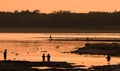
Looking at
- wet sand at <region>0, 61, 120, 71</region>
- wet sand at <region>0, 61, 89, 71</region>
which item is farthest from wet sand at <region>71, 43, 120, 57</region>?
wet sand at <region>0, 61, 120, 71</region>

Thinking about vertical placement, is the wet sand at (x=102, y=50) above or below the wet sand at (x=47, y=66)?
above

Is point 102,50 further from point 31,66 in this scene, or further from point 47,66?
point 31,66

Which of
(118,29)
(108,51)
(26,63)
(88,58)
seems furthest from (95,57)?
(118,29)

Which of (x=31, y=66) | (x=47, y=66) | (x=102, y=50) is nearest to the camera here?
(x=31, y=66)

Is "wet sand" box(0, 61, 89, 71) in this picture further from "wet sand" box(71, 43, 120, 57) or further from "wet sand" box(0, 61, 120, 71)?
"wet sand" box(71, 43, 120, 57)

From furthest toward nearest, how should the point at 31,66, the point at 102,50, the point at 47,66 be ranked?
the point at 102,50 < the point at 47,66 < the point at 31,66

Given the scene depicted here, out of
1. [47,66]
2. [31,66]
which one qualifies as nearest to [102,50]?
[47,66]

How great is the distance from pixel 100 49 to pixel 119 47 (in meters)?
2.29

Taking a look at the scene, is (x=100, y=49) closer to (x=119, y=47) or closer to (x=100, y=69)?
(x=119, y=47)

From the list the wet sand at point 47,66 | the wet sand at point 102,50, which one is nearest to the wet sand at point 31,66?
the wet sand at point 47,66

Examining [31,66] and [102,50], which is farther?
[102,50]

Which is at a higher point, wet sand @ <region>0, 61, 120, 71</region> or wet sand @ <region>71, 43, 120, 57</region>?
wet sand @ <region>71, 43, 120, 57</region>

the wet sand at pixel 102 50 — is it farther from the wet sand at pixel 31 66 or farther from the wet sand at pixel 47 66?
the wet sand at pixel 47 66

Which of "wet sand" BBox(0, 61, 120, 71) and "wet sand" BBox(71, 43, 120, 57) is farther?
"wet sand" BBox(71, 43, 120, 57)
